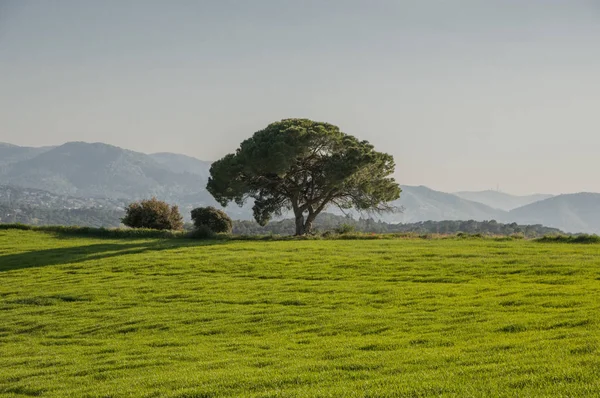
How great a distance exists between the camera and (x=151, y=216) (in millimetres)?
56375

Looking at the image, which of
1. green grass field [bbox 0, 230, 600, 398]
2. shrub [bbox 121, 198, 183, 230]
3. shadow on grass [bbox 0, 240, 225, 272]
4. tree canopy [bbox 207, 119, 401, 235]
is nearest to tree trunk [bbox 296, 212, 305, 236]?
tree canopy [bbox 207, 119, 401, 235]

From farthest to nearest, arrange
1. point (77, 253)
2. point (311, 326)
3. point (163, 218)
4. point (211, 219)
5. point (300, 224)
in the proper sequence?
point (163, 218), point (211, 219), point (300, 224), point (77, 253), point (311, 326)

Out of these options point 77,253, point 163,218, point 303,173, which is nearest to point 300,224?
point 303,173

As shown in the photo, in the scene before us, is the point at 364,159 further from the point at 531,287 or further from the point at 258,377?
the point at 258,377

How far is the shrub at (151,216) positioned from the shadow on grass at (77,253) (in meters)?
13.9

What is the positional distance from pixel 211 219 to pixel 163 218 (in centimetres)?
525

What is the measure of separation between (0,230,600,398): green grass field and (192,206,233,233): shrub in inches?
990

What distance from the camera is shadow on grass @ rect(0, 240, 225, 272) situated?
31.9 meters

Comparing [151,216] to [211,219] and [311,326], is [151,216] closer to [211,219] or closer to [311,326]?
[211,219]

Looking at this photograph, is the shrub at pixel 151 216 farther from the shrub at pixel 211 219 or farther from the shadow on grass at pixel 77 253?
the shadow on grass at pixel 77 253

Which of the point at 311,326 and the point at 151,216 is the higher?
the point at 151,216

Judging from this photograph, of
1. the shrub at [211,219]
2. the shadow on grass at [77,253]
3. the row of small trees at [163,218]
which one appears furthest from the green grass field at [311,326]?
the row of small trees at [163,218]

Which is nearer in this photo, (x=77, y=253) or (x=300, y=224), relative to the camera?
(x=77, y=253)

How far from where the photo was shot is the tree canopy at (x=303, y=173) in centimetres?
5181
